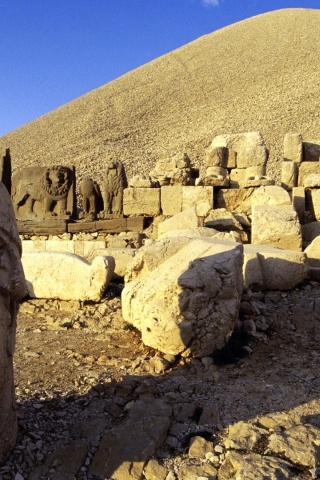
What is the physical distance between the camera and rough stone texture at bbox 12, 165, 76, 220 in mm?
10836

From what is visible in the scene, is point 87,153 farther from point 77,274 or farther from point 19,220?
point 77,274

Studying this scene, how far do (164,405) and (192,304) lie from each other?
4.32ft

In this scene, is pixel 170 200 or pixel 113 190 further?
pixel 113 190

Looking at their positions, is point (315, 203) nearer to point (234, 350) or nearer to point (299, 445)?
point (234, 350)

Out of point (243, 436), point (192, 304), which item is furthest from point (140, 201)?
point (243, 436)

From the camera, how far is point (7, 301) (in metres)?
2.95

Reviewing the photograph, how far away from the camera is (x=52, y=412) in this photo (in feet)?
12.1

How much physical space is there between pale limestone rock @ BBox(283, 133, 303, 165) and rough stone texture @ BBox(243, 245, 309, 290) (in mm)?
6299

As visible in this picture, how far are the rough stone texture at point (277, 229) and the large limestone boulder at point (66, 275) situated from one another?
2572 millimetres

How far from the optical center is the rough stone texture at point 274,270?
21.5ft

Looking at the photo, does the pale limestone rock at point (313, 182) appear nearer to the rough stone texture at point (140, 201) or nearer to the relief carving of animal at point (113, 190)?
the rough stone texture at point (140, 201)

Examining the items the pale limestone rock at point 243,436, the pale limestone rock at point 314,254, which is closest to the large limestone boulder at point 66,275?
the pale limestone rock at point 314,254

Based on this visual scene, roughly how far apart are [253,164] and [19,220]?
5.56 m

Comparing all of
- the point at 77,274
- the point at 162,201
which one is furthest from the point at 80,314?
the point at 162,201
